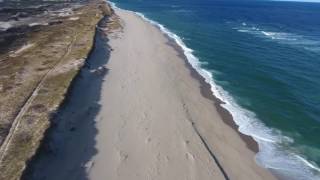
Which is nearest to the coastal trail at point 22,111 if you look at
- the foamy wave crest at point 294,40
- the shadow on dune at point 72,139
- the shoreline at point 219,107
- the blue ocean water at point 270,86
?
the shadow on dune at point 72,139

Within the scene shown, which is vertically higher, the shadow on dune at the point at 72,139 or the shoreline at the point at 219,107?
the shadow on dune at the point at 72,139

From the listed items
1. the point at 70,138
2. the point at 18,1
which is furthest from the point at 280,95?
the point at 18,1

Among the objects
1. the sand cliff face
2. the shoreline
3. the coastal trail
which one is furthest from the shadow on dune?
the shoreline

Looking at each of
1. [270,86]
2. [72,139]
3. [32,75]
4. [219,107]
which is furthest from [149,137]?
[270,86]

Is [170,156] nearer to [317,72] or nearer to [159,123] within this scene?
[159,123]

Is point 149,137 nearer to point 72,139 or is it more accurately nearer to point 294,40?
point 72,139

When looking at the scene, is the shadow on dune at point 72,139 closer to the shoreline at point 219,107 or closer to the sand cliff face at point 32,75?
the sand cliff face at point 32,75
